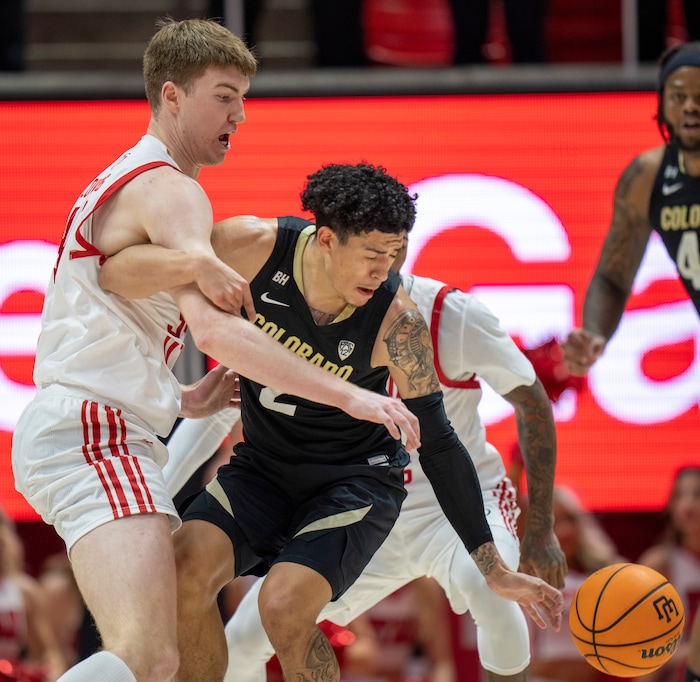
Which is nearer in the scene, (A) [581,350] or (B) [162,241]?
(B) [162,241]

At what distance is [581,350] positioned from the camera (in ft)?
17.1

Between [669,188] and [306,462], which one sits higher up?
[669,188]

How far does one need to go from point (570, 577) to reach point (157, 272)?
4203 millimetres

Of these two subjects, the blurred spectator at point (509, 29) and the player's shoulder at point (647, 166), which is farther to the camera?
the blurred spectator at point (509, 29)

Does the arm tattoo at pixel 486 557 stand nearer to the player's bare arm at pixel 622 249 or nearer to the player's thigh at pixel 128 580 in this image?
the player's thigh at pixel 128 580

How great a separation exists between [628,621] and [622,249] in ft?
6.78

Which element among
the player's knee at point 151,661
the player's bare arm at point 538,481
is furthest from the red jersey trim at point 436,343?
the player's knee at point 151,661

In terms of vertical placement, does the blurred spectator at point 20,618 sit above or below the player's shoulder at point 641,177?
below

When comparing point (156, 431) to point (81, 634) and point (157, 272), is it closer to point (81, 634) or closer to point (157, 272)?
point (157, 272)

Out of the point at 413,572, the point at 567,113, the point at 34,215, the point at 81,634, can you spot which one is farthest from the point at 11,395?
the point at 567,113

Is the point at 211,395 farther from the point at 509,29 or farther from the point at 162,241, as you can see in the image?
the point at 509,29

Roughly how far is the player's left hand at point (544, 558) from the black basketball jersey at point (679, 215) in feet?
4.84

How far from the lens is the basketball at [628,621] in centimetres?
437

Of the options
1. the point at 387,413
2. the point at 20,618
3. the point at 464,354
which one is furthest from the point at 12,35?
the point at 387,413
